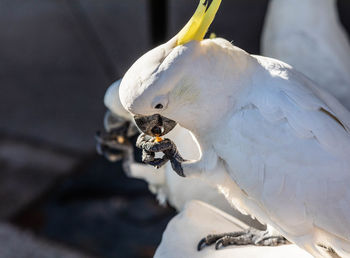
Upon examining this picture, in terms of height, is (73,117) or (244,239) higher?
(244,239)

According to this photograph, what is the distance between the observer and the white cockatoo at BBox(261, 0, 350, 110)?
5.20 feet

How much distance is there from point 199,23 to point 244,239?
57cm

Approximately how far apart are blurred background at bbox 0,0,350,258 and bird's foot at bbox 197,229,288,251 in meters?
0.92

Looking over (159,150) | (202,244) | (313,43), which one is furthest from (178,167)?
(313,43)

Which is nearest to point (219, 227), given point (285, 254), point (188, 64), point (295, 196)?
point (285, 254)

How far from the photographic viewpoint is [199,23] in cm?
97

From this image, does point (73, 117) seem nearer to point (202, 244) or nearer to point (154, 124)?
point (202, 244)

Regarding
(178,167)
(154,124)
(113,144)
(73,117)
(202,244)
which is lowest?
(73,117)

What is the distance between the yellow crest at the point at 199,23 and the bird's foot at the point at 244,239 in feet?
1.73

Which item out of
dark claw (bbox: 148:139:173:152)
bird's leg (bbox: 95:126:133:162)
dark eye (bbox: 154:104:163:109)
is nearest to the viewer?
dark eye (bbox: 154:104:163:109)

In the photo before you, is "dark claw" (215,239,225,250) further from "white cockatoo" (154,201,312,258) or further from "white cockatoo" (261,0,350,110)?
"white cockatoo" (261,0,350,110)

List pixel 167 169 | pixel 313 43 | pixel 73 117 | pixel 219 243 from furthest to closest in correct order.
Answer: pixel 73 117, pixel 313 43, pixel 167 169, pixel 219 243

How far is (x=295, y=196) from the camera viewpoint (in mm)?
1014

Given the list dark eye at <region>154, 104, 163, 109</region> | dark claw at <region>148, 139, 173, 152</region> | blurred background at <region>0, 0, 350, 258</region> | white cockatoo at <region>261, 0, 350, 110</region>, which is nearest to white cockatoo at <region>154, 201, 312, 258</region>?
dark claw at <region>148, 139, 173, 152</region>
